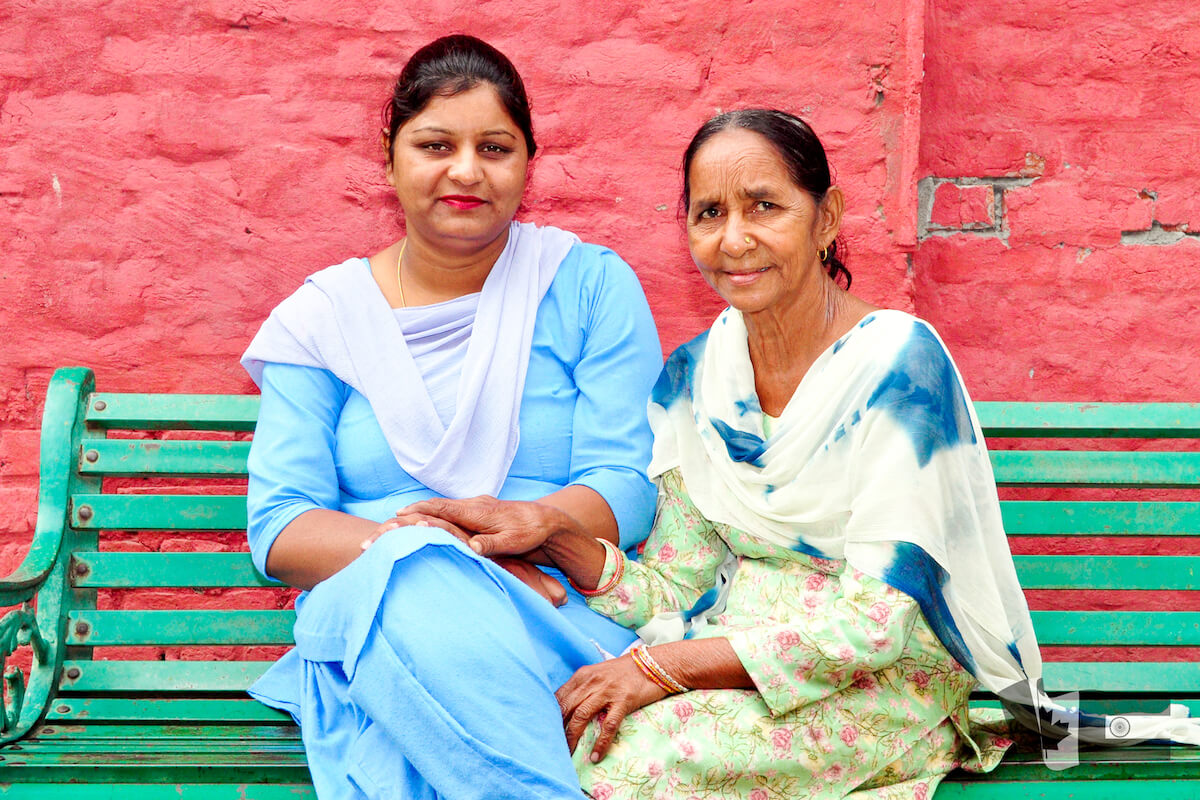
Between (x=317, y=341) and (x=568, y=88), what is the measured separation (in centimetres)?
103

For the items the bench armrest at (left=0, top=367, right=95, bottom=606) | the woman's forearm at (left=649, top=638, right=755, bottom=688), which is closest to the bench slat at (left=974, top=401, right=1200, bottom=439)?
the woman's forearm at (left=649, top=638, right=755, bottom=688)

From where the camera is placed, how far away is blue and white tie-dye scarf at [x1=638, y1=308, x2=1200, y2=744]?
78.5 inches

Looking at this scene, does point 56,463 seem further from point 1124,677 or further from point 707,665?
point 1124,677

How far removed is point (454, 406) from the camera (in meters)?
2.54

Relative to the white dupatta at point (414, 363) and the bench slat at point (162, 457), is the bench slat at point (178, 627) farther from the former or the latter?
the white dupatta at point (414, 363)

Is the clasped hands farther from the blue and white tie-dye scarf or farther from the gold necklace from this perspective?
the gold necklace

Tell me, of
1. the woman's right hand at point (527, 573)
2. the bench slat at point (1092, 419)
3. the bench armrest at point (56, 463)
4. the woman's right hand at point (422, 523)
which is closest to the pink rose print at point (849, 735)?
the woman's right hand at point (527, 573)

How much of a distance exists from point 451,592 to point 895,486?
0.79 meters

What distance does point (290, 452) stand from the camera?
244 cm

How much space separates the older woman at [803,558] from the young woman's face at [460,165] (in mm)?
462

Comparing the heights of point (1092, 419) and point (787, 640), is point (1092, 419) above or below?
above

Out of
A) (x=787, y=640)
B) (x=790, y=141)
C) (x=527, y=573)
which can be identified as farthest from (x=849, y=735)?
(x=790, y=141)

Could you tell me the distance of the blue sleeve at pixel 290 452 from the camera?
2391 mm

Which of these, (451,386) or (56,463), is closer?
(451,386)
